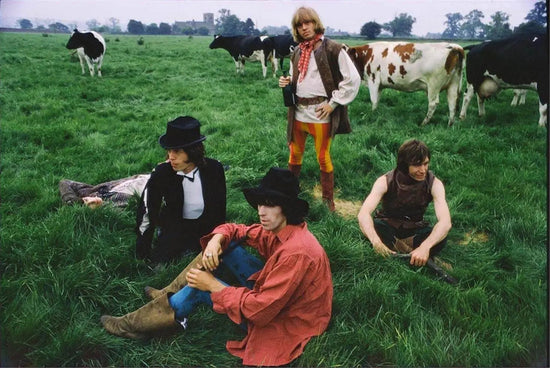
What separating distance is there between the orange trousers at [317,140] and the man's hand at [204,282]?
2035 millimetres

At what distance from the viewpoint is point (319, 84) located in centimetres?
365

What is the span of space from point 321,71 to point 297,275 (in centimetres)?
222

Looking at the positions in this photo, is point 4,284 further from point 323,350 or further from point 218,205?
point 323,350

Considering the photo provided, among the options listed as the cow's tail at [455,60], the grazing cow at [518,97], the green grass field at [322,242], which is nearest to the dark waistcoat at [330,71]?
the green grass field at [322,242]

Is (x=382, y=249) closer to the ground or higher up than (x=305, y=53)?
closer to the ground

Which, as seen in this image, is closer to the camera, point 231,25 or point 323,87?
point 323,87

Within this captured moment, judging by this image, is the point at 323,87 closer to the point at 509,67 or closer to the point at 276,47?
the point at 509,67

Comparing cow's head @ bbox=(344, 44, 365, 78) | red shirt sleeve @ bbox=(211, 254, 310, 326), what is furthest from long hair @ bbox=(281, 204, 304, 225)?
cow's head @ bbox=(344, 44, 365, 78)

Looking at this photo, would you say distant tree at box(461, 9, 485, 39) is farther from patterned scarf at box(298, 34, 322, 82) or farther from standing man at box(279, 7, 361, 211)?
Answer: patterned scarf at box(298, 34, 322, 82)

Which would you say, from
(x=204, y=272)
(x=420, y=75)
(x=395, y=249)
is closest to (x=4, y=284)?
(x=204, y=272)

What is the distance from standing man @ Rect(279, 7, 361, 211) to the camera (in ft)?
11.5

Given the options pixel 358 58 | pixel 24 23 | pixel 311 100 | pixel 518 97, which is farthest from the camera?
pixel 358 58

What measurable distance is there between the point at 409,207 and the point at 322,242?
0.72m

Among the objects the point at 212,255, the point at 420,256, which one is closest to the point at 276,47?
the point at 420,256
